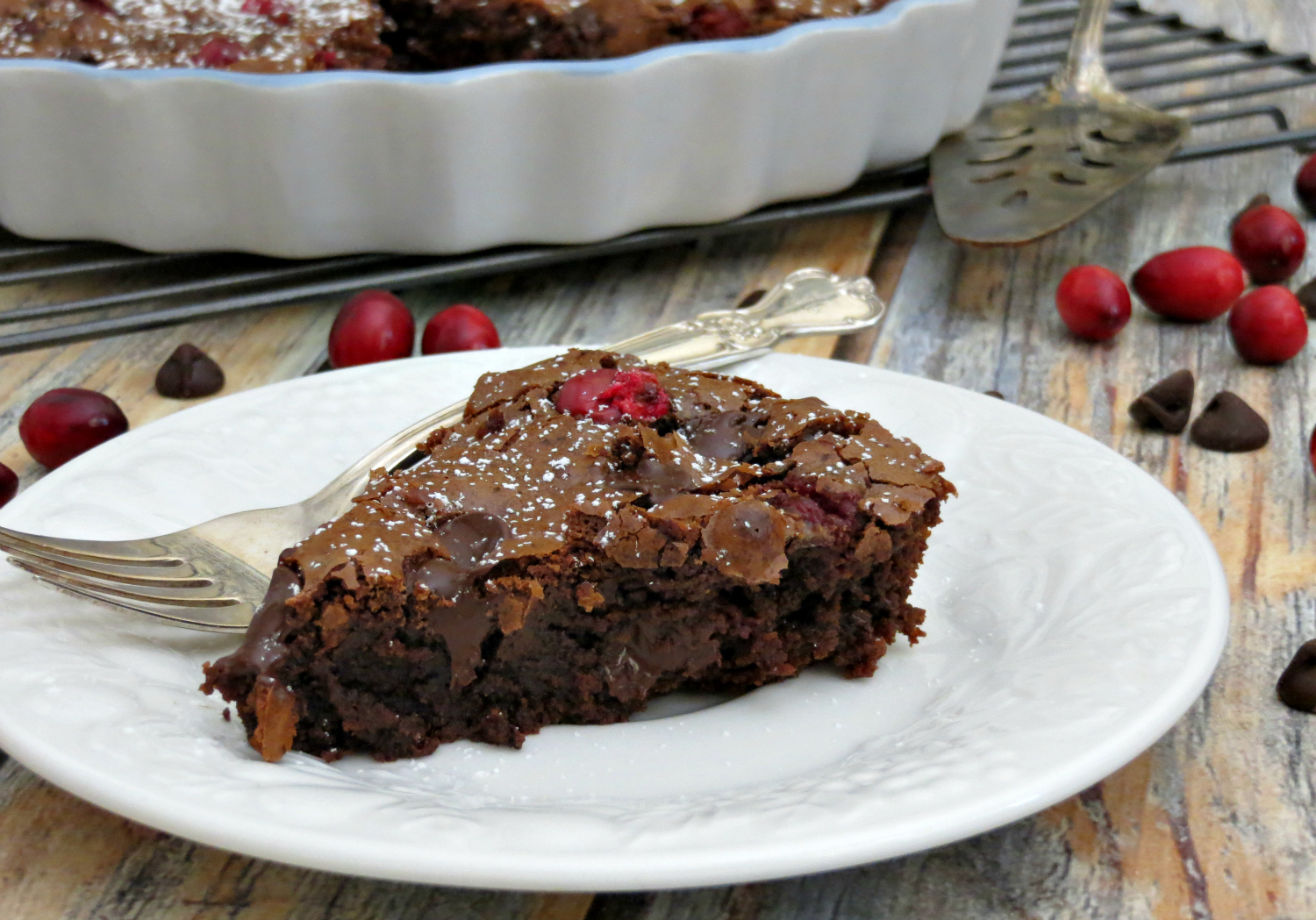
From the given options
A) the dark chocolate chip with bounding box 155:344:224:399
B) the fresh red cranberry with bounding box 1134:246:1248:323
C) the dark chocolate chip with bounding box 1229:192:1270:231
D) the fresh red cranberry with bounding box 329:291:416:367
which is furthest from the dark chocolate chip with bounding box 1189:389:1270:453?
the dark chocolate chip with bounding box 155:344:224:399

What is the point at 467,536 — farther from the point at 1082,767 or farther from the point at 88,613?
the point at 1082,767

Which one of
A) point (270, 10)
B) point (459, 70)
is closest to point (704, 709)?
point (459, 70)

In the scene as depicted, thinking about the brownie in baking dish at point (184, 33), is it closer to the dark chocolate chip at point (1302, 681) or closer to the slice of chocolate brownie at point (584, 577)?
the slice of chocolate brownie at point (584, 577)

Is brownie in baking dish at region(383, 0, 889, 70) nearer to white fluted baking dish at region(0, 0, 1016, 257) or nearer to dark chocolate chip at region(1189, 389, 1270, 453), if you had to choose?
white fluted baking dish at region(0, 0, 1016, 257)

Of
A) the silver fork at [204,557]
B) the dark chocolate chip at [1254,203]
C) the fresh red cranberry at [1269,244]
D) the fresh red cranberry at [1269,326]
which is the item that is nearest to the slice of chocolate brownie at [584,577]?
the silver fork at [204,557]

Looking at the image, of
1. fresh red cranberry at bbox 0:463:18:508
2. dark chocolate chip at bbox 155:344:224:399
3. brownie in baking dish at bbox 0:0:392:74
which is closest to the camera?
fresh red cranberry at bbox 0:463:18:508

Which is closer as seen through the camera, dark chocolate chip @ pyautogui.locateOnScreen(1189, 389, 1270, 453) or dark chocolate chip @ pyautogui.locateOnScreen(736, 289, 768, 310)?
dark chocolate chip @ pyautogui.locateOnScreen(1189, 389, 1270, 453)

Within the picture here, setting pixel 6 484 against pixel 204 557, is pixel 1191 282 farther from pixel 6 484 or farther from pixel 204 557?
pixel 6 484
